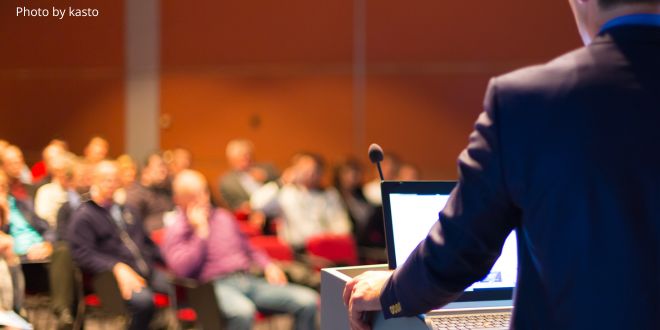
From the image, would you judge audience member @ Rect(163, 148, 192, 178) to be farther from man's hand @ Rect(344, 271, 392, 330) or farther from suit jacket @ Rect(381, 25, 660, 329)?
suit jacket @ Rect(381, 25, 660, 329)

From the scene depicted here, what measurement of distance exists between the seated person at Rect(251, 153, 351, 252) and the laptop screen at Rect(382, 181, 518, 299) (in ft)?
15.0

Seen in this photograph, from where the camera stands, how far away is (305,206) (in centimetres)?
700

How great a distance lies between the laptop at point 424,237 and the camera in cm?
204

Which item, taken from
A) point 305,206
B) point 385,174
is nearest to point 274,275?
point 305,206

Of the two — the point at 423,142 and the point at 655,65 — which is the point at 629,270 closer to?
the point at 655,65

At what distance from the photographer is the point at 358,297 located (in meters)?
1.57

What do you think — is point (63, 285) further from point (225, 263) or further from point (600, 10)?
point (600, 10)

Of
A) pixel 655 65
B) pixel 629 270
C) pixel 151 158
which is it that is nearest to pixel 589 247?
pixel 629 270

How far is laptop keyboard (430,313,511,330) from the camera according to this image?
6.16 feet

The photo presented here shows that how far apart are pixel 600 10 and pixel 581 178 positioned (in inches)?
9.8

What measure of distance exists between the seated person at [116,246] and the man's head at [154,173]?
2.08 meters

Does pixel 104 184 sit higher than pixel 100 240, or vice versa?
pixel 104 184

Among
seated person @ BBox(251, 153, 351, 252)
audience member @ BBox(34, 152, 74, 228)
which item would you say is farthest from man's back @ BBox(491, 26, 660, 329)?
seated person @ BBox(251, 153, 351, 252)

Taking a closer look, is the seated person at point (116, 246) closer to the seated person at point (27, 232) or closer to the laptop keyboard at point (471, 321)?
the seated person at point (27, 232)
